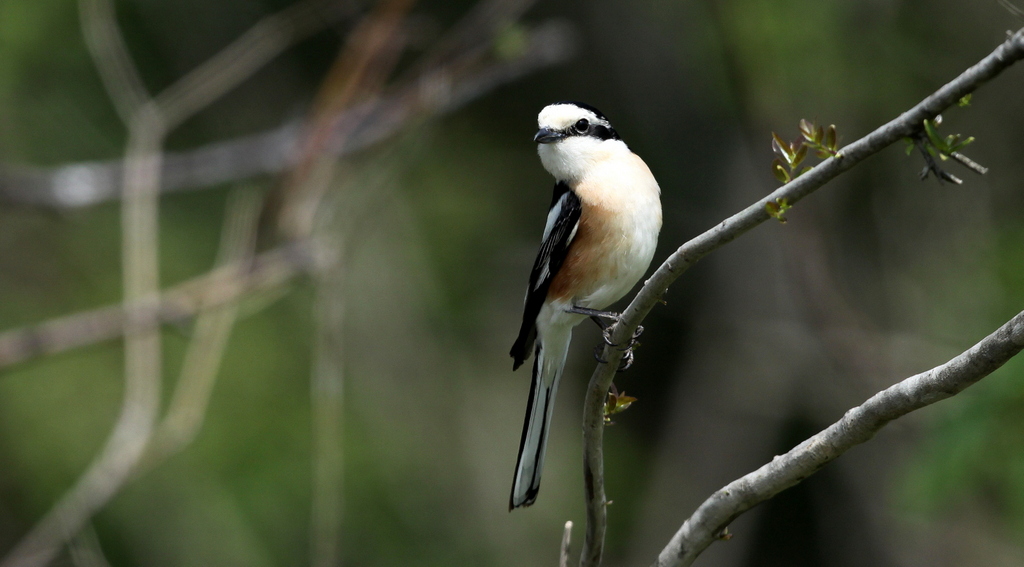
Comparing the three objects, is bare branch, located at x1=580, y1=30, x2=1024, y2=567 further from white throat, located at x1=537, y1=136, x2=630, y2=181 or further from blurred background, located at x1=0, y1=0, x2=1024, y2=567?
blurred background, located at x1=0, y1=0, x2=1024, y2=567

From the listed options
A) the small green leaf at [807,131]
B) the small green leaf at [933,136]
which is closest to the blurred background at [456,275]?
the small green leaf at [807,131]

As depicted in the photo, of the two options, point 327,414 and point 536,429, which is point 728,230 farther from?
point 327,414

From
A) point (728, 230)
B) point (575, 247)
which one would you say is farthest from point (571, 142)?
point (728, 230)

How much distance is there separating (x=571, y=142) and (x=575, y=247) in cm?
47

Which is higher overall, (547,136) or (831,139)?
(547,136)

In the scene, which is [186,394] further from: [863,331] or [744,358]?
[744,358]

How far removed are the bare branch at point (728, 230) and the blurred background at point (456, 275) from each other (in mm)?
1703

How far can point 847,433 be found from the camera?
201 cm

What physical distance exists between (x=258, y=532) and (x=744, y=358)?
3924 millimetres

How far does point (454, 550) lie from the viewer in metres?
7.49

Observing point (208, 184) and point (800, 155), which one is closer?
point (800, 155)

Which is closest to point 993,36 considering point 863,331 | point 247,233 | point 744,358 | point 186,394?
point 863,331

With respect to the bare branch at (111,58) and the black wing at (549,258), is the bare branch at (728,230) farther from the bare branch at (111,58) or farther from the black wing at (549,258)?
the bare branch at (111,58)

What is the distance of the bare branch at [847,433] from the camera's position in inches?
68.7
